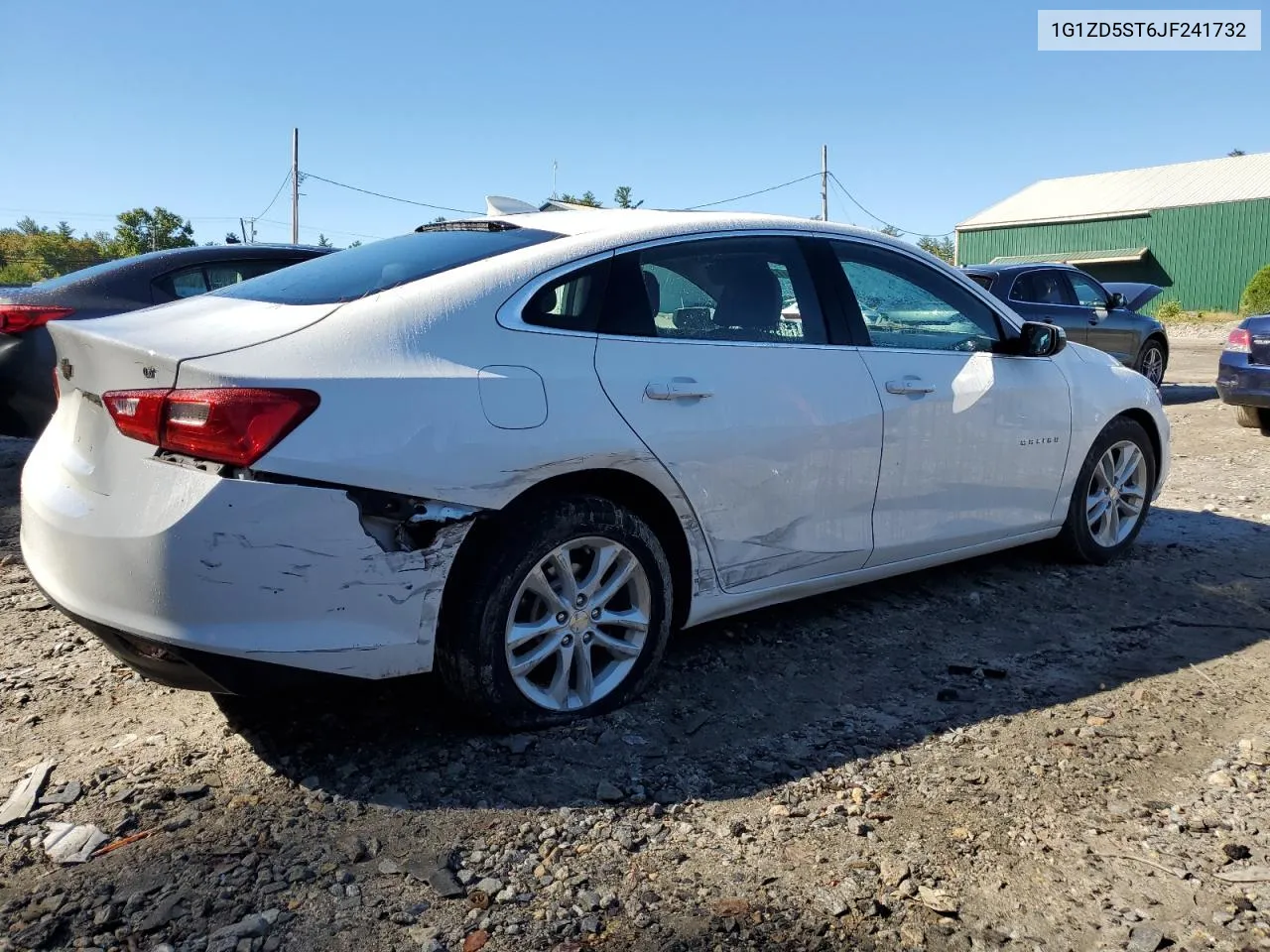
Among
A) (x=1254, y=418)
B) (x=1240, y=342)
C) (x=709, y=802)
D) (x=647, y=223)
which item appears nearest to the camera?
(x=709, y=802)

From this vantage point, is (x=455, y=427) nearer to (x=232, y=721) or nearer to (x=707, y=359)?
(x=707, y=359)

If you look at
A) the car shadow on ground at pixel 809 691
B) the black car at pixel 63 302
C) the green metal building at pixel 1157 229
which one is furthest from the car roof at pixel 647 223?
the green metal building at pixel 1157 229

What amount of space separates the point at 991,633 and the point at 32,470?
3512 mm

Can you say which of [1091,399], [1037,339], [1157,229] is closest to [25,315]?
[1037,339]

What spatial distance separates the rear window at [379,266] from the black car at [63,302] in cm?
257

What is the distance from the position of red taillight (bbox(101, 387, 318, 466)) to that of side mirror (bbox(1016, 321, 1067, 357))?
124 inches

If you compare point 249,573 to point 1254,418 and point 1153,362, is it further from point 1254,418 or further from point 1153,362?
point 1153,362

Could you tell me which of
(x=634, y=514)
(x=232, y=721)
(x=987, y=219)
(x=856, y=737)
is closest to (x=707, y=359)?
(x=634, y=514)

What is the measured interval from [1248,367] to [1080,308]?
2.74 meters

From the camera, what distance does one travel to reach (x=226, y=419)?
104 inches

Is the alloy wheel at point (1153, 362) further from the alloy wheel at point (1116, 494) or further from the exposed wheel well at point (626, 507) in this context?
the exposed wheel well at point (626, 507)

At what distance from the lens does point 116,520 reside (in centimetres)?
274

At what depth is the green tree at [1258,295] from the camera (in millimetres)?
33344

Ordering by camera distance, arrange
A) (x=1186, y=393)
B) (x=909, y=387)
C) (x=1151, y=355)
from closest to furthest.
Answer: (x=909, y=387) → (x=1151, y=355) → (x=1186, y=393)
